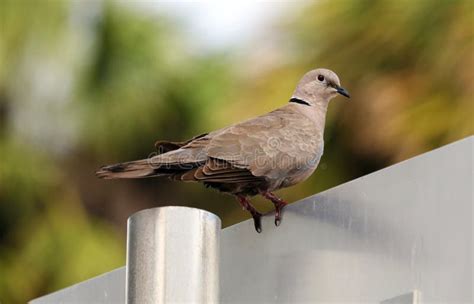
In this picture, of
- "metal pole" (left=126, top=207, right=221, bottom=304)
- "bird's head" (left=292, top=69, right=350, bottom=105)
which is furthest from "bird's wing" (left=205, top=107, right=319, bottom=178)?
"metal pole" (left=126, top=207, right=221, bottom=304)

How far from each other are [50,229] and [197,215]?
670 centimetres

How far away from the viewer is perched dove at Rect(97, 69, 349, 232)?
155 inches

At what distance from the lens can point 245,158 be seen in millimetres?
3998

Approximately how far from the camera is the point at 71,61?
9.44 metres

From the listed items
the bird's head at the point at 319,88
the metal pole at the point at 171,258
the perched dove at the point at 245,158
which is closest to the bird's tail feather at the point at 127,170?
the perched dove at the point at 245,158

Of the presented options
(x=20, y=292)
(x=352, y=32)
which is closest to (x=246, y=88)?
(x=352, y=32)

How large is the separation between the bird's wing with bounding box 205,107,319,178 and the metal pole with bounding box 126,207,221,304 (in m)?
1.99

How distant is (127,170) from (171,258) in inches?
77.5

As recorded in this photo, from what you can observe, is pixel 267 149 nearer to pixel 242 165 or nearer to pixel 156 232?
pixel 242 165

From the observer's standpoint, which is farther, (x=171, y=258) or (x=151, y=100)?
(x=151, y=100)

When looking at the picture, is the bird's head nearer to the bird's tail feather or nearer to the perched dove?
the perched dove

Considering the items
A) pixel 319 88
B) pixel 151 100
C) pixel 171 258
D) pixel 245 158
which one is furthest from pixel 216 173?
pixel 151 100

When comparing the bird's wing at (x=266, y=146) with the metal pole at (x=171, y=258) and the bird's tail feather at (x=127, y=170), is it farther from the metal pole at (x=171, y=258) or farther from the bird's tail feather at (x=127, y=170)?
the metal pole at (x=171, y=258)

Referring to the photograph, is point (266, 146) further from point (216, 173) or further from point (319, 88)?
point (319, 88)
